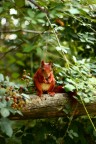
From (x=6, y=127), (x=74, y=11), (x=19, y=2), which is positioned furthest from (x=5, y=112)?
(x=19, y=2)

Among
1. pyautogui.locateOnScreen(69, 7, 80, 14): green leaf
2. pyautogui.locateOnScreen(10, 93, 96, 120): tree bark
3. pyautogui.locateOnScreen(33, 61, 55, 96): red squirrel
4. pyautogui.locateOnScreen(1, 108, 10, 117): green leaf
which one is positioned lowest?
→ pyautogui.locateOnScreen(10, 93, 96, 120): tree bark

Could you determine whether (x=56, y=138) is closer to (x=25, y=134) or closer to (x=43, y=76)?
(x=25, y=134)

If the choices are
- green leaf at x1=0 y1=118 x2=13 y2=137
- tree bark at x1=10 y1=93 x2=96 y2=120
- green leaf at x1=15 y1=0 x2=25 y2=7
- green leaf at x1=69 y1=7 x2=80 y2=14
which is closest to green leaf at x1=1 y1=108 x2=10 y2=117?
green leaf at x1=0 y1=118 x2=13 y2=137

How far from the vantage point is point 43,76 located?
276 centimetres

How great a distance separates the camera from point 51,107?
2.67 metres

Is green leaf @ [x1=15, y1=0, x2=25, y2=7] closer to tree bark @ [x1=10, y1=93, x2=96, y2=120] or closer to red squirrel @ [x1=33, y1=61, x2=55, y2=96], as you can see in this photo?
red squirrel @ [x1=33, y1=61, x2=55, y2=96]

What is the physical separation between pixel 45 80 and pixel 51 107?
0.67 ft

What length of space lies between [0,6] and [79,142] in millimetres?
1208

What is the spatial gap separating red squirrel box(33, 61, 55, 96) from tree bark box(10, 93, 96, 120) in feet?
0.21

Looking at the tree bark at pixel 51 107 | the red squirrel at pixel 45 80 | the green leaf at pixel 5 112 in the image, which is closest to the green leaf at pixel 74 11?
the red squirrel at pixel 45 80

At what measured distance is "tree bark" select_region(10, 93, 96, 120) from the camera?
2.61m

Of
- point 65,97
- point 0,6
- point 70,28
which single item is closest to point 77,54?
point 70,28

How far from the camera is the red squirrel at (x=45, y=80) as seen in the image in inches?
108

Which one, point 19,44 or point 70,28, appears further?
point 19,44
